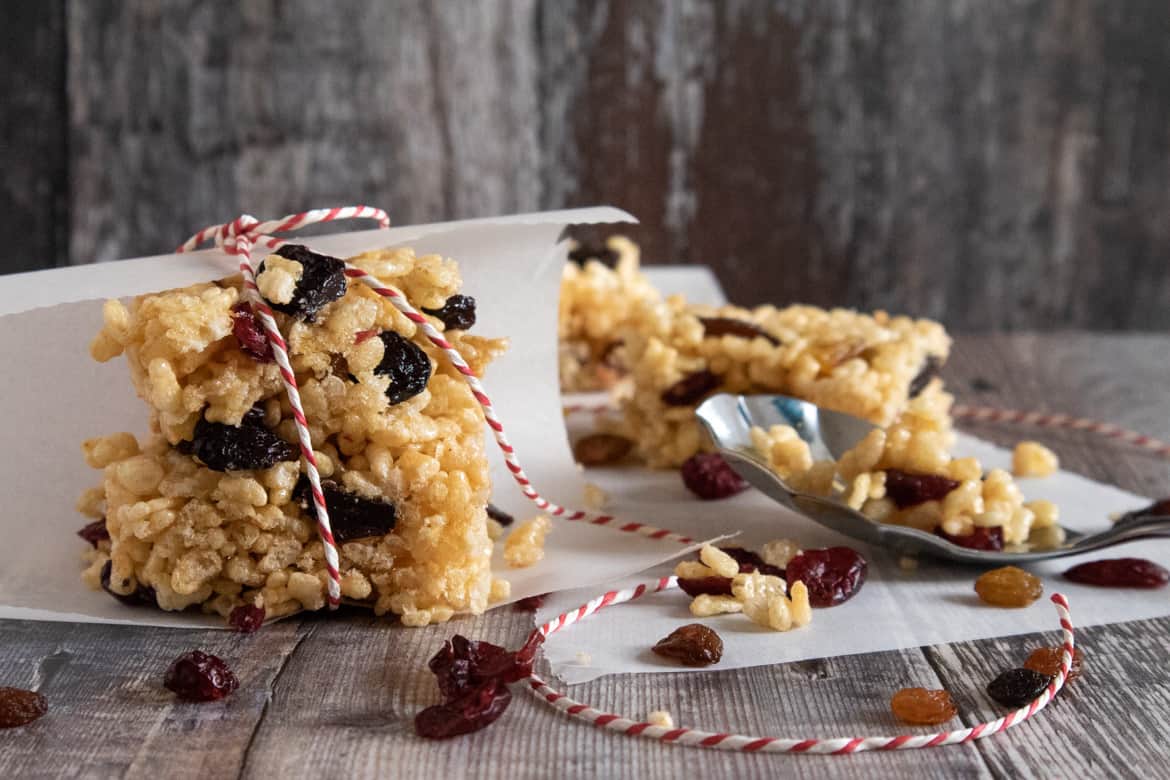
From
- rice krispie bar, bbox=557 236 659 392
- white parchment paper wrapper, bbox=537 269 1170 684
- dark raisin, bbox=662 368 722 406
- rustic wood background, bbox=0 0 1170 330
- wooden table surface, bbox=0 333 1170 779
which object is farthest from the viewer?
rustic wood background, bbox=0 0 1170 330

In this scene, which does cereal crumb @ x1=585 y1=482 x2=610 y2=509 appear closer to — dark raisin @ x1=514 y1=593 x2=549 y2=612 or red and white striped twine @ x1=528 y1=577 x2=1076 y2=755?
dark raisin @ x1=514 y1=593 x2=549 y2=612

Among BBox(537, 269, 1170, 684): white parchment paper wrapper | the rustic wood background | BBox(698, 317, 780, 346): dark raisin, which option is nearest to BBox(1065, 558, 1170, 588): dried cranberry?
BBox(537, 269, 1170, 684): white parchment paper wrapper

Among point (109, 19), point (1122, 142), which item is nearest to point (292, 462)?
point (109, 19)

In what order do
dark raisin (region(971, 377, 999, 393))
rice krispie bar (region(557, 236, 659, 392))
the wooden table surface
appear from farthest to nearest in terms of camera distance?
1. dark raisin (region(971, 377, 999, 393))
2. rice krispie bar (region(557, 236, 659, 392))
3. the wooden table surface

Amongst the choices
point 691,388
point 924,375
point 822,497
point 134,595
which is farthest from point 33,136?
point 822,497

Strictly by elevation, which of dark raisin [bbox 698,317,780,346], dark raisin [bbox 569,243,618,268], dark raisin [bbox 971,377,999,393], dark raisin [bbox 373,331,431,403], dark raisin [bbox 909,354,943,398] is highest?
dark raisin [bbox 373,331,431,403]

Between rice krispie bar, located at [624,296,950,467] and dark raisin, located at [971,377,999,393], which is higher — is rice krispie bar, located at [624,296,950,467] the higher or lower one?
the higher one

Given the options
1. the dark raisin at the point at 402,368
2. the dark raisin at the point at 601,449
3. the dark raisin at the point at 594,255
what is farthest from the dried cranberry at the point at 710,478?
the dark raisin at the point at 594,255
